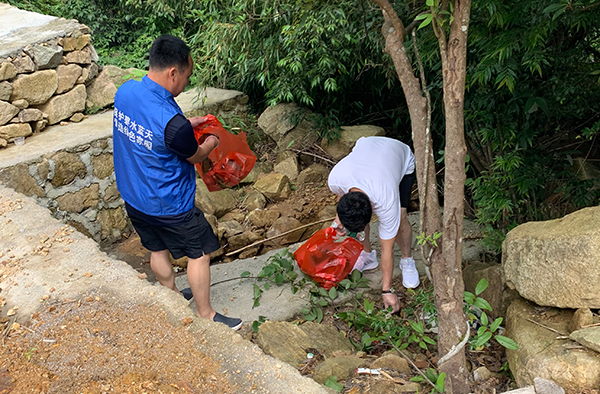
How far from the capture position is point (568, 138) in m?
3.56

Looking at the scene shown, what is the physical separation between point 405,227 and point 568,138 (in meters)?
1.34

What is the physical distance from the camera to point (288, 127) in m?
6.20

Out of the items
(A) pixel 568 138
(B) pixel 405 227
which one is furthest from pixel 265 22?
(A) pixel 568 138

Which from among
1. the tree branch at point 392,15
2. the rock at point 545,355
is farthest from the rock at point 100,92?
the rock at point 545,355

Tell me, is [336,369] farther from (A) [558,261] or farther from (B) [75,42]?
(B) [75,42]

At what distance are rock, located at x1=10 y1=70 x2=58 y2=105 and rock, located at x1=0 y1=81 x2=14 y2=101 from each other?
0.07 m

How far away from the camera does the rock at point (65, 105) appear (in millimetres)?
5008

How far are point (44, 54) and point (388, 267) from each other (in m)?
3.88

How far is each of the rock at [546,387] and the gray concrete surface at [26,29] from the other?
16.1ft

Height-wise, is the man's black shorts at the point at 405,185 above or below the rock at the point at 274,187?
above

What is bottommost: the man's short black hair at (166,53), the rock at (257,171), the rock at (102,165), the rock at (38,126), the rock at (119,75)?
the rock at (257,171)

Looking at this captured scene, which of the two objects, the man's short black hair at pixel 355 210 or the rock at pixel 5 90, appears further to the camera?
the rock at pixel 5 90

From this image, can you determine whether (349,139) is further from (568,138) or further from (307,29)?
(568,138)

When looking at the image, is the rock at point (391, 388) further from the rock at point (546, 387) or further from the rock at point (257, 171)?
the rock at point (257, 171)
